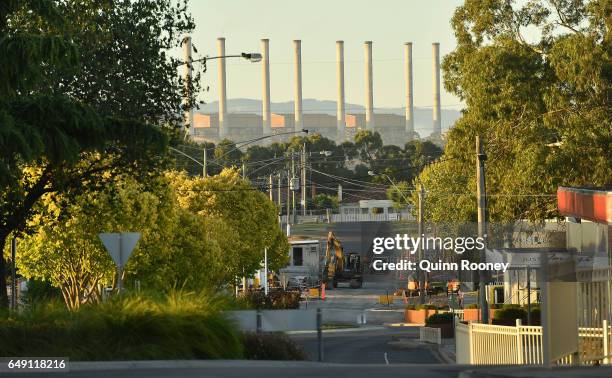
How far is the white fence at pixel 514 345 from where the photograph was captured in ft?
63.3

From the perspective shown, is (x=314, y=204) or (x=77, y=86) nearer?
(x=77, y=86)

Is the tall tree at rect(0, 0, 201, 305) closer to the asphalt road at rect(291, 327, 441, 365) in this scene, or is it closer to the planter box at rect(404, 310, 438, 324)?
the asphalt road at rect(291, 327, 441, 365)

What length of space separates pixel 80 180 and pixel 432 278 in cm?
6368

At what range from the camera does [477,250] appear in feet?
164

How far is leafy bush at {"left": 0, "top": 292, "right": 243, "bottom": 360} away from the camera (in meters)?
20.4

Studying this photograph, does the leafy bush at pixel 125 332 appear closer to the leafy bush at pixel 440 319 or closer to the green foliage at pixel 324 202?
the leafy bush at pixel 440 319

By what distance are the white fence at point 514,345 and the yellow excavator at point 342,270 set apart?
60247 mm

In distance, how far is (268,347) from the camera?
24.8 m

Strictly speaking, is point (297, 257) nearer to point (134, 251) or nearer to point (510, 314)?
point (510, 314)

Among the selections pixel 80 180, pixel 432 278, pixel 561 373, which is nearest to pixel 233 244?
pixel 432 278

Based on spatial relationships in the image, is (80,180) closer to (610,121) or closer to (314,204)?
(610,121)

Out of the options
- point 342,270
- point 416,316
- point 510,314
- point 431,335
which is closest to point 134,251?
point 431,335

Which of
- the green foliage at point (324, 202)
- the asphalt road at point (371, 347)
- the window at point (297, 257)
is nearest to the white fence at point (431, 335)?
the asphalt road at point (371, 347)

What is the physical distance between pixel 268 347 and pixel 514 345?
528 cm
